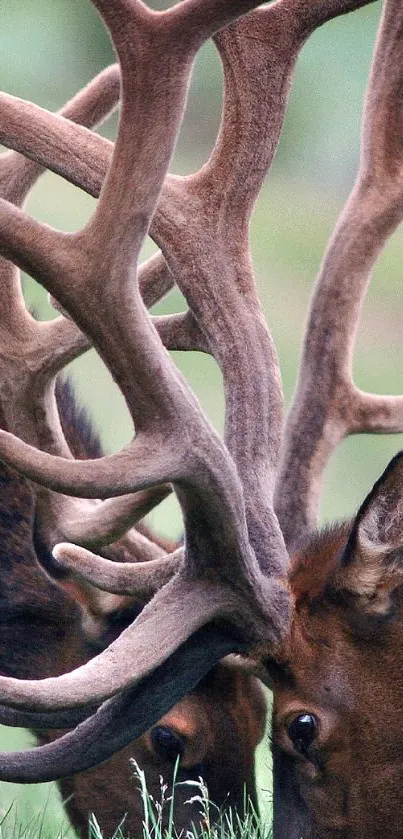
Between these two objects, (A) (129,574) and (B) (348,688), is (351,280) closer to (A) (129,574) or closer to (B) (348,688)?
(A) (129,574)

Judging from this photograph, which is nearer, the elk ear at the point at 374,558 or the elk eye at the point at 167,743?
the elk ear at the point at 374,558

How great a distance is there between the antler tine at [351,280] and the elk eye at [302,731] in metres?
0.58

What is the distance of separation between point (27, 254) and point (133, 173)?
0.23 meters

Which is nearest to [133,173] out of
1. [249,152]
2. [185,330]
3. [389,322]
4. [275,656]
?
[249,152]

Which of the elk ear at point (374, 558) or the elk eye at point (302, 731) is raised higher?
the elk ear at point (374, 558)

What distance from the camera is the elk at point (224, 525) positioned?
2.93 metres

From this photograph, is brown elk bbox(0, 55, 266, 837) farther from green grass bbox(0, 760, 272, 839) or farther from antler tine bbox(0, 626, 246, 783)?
antler tine bbox(0, 626, 246, 783)

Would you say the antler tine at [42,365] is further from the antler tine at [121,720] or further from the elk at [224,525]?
the antler tine at [121,720]

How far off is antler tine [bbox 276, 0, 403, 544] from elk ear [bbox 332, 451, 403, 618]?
16.9 inches

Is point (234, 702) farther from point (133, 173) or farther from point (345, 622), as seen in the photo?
point (133, 173)

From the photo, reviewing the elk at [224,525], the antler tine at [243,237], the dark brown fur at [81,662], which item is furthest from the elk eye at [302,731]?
the dark brown fur at [81,662]

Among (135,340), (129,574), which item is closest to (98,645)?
(129,574)

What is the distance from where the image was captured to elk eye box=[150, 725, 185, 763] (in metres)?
3.69

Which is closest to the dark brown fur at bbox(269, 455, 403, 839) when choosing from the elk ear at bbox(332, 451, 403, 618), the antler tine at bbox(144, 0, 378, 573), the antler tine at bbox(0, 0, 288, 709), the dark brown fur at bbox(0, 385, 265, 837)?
the elk ear at bbox(332, 451, 403, 618)
